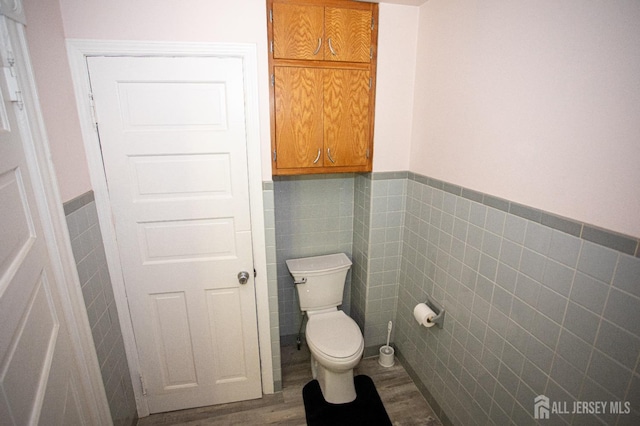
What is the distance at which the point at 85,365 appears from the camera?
49.2 inches

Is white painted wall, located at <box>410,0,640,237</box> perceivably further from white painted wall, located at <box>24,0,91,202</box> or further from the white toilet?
white painted wall, located at <box>24,0,91,202</box>

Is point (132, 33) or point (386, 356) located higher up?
point (132, 33)

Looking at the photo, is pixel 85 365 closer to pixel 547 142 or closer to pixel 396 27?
pixel 547 142

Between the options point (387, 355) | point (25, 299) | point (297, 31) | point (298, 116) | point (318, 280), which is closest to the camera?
point (25, 299)

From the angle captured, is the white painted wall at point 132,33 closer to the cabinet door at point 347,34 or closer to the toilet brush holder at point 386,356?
the cabinet door at point 347,34

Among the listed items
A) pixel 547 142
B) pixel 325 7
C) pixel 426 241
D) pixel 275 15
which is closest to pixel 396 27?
pixel 325 7

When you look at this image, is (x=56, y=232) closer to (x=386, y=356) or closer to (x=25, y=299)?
(x=25, y=299)

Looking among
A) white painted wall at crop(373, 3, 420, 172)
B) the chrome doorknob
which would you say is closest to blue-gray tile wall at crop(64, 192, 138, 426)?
the chrome doorknob

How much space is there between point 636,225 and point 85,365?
6.54ft

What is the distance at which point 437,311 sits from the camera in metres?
1.77

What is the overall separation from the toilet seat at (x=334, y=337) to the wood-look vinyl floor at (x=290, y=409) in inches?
17.1

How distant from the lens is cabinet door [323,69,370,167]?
1.74 metres

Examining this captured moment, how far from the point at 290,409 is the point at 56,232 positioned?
163cm

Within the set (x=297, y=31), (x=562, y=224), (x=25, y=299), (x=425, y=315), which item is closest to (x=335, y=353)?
(x=425, y=315)
